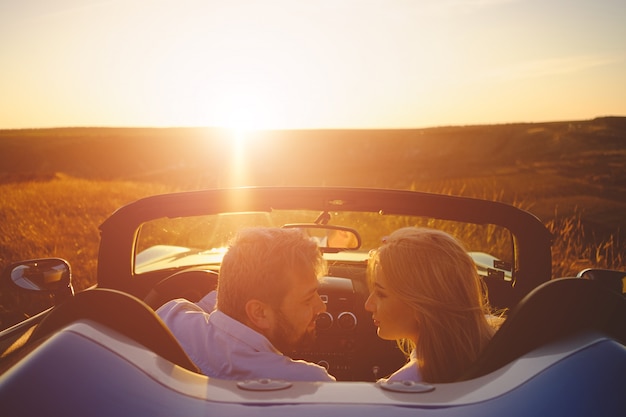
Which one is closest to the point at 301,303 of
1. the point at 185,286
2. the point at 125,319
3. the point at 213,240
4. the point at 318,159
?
the point at 125,319

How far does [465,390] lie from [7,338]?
215 cm

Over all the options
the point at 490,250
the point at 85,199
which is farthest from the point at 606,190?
the point at 85,199

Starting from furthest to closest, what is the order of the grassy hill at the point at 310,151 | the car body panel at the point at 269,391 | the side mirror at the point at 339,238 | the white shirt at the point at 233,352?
the grassy hill at the point at 310,151, the side mirror at the point at 339,238, the white shirt at the point at 233,352, the car body panel at the point at 269,391

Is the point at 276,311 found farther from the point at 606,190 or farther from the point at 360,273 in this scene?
the point at 606,190

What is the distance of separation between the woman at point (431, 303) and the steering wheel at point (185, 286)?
1.29m

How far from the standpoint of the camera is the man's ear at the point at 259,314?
213 cm

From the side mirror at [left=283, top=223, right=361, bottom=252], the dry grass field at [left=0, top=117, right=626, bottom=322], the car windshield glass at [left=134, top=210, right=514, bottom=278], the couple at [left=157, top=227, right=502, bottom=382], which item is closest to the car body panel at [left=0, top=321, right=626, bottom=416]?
the couple at [left=157, top=227, right=502, bottom=382]

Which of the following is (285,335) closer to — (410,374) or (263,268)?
(263,268)

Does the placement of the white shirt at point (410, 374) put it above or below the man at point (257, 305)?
below

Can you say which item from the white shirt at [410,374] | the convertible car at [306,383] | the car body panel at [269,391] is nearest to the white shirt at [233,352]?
the white shirt at [410,374]

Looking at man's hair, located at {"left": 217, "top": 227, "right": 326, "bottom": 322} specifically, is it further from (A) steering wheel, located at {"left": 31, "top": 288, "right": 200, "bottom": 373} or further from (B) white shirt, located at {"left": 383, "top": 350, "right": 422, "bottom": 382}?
(A) steering wheel, located at {"left": 31, "top": 288, "right": 200, "bottom": 373}

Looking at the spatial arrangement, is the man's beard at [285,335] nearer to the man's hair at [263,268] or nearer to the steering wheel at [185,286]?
the man's hair at [263,268]

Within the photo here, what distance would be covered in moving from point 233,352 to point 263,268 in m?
0.32

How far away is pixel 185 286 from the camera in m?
3.39
